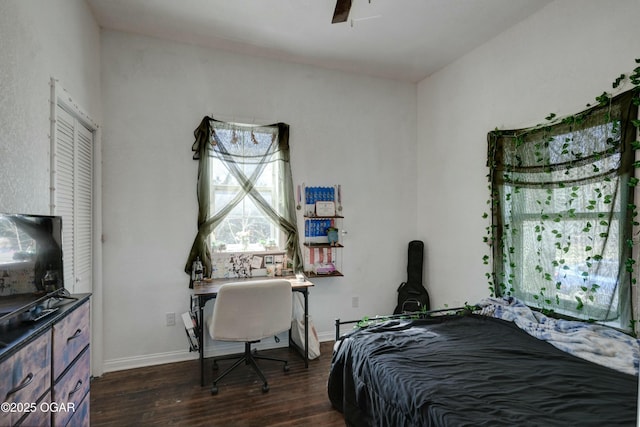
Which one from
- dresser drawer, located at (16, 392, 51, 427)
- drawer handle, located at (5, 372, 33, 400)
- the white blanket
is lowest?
the white blanket

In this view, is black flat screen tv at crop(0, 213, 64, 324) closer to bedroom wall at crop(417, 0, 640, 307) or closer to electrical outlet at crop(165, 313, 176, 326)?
electrical outlet at crop(165, 313, 176, 326)

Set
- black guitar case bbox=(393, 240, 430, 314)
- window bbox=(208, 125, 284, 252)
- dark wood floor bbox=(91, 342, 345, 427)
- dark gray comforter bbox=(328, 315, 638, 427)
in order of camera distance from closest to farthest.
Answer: dark gray comforter bbox=(328, 315, 638, 427) < dark wood floor bbox=(91, 342, 345, 427) < window bbox=(208, 125, 284, 252) < black guitar case bbox=(393, 240, 430, 314)

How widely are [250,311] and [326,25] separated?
2.61 metres

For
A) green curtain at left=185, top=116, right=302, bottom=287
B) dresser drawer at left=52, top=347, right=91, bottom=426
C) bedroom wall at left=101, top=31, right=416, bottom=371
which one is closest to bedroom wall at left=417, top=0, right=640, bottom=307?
bedroom wall at left=101, top=31, right=416, bottom=371

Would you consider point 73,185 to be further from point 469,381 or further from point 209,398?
point 469,381

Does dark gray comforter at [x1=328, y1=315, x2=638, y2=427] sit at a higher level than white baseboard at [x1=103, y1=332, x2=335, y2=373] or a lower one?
higher

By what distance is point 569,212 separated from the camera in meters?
2.51

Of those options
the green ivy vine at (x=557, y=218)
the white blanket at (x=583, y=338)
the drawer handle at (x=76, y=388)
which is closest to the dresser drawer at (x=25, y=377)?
the drawer handle at (x=76, y=388)

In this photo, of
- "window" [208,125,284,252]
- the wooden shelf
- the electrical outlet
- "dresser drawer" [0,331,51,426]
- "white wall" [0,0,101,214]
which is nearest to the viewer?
"dresser drawer" [0,331,51,426]

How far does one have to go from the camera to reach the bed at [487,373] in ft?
4.90

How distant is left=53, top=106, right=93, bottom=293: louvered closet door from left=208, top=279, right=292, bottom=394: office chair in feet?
3.68

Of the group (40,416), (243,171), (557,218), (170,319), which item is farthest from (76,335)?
(557,218)

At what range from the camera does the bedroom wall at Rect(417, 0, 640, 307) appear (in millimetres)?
2350

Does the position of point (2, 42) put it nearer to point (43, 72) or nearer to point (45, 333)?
point (43, 72)
